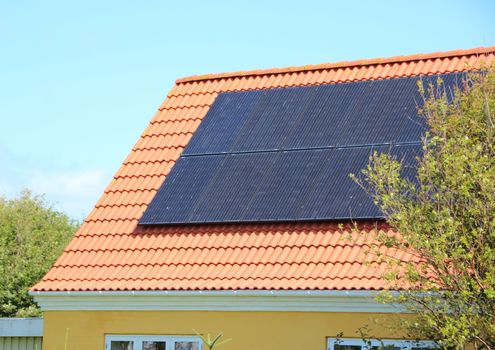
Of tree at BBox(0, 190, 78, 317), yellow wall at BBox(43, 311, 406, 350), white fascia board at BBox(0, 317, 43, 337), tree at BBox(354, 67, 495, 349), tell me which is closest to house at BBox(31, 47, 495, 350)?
yellow wall at BBox(43, 311, 406, 350)

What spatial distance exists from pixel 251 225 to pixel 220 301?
70.6 inches

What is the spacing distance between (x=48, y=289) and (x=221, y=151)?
3.98 m

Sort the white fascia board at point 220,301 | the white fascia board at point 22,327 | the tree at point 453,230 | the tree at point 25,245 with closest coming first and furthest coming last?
the tree at point 453,230, the white fascia board at point 220,301, the white fascia board at point 22,327, the tree at point 25,245

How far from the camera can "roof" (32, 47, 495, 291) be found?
16.3 metres

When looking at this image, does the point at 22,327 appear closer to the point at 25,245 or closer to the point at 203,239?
the point at 203,239

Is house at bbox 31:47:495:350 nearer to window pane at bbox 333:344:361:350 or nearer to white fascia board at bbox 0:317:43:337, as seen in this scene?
window pane at bbox 333:344:361:350

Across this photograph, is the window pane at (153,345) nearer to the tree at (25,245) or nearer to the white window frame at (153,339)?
the white window frame at (153,339)

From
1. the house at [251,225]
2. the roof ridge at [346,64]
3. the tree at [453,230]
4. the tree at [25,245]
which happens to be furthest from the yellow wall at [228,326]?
the tree at [25,245]

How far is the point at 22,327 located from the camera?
21125 mm

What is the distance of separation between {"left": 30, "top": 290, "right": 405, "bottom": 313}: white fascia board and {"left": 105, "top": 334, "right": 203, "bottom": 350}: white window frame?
470mm

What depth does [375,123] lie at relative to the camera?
717 inches

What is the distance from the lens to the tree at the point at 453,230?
12.3m

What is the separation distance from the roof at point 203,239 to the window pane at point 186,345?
37.7 inches

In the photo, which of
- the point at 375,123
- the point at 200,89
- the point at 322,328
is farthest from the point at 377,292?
the point at 200,89
